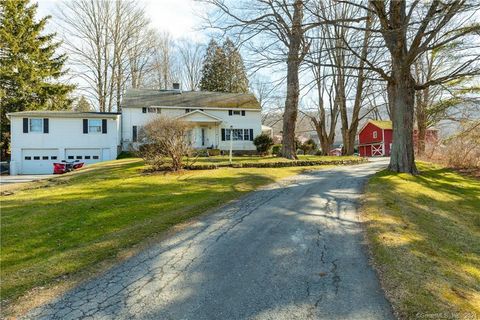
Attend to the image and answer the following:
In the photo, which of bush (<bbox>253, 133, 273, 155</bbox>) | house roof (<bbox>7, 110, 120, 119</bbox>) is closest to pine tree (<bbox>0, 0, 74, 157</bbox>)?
house roof (<bbox>7, 110, 120, 119</bbox>)

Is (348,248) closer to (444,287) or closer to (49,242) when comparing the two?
(444,287)

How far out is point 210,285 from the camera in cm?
414

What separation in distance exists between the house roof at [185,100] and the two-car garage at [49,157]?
5304mm

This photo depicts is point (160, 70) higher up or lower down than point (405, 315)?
higher up

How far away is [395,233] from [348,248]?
4.65 feet

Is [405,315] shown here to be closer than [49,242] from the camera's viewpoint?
Yes

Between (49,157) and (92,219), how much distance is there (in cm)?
2379

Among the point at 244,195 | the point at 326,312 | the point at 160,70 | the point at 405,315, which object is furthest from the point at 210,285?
the point at 160,70

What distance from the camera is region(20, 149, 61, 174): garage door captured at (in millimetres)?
27328

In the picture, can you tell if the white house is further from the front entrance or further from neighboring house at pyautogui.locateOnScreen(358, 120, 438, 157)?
neighboring house at pyautogui.locateOnScreen(358, 120, 438, 157)

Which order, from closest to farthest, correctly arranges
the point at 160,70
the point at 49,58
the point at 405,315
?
the point at 405,315 < the point at 49,58 < the point at 160,70

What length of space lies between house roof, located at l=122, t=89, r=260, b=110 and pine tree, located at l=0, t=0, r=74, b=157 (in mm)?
10302

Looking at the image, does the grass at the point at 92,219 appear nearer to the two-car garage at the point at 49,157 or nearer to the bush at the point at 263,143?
the bush at the point at 263,143

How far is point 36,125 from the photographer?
27719 mm
